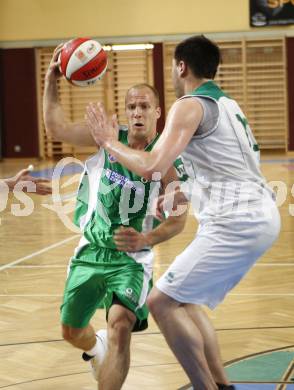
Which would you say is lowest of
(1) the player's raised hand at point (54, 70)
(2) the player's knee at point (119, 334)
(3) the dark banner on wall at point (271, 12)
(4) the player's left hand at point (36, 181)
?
(2) the player's knee at point (119, 334)

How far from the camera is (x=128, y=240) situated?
157 inches

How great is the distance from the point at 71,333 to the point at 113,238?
0.65 metres

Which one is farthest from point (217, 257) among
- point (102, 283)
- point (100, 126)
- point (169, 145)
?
point (100, 126)

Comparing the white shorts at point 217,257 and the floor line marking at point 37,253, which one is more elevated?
the white shorts at point 217,257

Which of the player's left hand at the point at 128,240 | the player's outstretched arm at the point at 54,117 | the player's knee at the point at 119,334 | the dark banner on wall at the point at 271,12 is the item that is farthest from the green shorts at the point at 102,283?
the dark banner on wall at the point at 271,12

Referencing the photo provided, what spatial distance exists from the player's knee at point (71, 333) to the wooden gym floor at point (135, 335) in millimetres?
332

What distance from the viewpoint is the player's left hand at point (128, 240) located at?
3.99 meters

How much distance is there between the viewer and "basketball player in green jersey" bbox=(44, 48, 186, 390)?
4.05 metres

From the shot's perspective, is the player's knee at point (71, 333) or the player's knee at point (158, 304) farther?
the player's knee at point (71, 333)

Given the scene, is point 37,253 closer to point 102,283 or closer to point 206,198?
point 102,283

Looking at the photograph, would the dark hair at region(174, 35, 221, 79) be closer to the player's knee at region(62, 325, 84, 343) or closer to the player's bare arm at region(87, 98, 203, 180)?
the player's bare arm at region(87, 98, 203, 180)

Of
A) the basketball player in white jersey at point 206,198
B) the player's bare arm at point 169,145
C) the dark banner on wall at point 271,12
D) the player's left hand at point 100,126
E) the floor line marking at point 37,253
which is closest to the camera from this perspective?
the player's bare arm at point 169,145

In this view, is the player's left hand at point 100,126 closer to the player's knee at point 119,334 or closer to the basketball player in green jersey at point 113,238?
the basketball player in green jersey at point 113,238

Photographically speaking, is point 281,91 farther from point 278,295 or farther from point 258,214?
point 258,214
